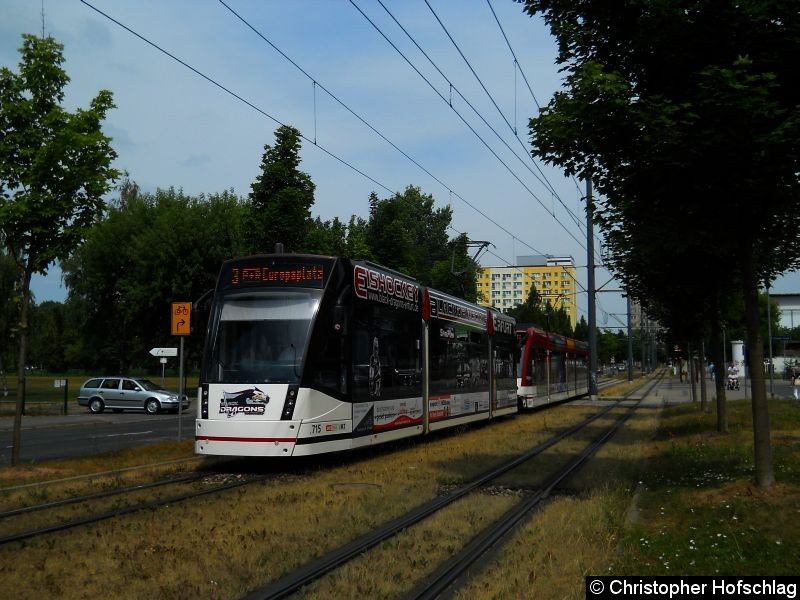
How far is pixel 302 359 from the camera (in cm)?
1213

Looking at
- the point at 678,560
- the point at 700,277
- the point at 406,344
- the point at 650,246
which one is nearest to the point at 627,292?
the point at 700,277

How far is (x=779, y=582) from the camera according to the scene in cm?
548

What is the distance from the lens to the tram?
2855 cm

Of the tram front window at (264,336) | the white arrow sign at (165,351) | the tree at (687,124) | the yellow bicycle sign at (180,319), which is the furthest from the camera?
the white arrow sign at (165,351)

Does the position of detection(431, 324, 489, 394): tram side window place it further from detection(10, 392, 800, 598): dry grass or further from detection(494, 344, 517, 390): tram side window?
detection(10, 392, 800, 598): dry grass

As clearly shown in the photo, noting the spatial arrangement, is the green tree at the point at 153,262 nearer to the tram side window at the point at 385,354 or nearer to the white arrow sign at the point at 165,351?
the white arrow sign at the point at 165,351

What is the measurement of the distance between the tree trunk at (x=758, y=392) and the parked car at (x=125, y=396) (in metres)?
28.0

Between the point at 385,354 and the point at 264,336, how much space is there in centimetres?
294

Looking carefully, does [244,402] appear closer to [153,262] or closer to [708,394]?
[153,262]

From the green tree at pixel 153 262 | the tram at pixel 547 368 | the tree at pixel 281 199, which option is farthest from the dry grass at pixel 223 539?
the green tree at pixel 153 262

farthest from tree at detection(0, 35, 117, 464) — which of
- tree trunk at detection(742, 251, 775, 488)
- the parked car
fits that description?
the parked car

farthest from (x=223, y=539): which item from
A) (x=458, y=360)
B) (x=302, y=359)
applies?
(x=458, y=360)

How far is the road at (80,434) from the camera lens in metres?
16.9

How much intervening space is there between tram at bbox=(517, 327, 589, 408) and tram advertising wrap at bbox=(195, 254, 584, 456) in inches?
531
